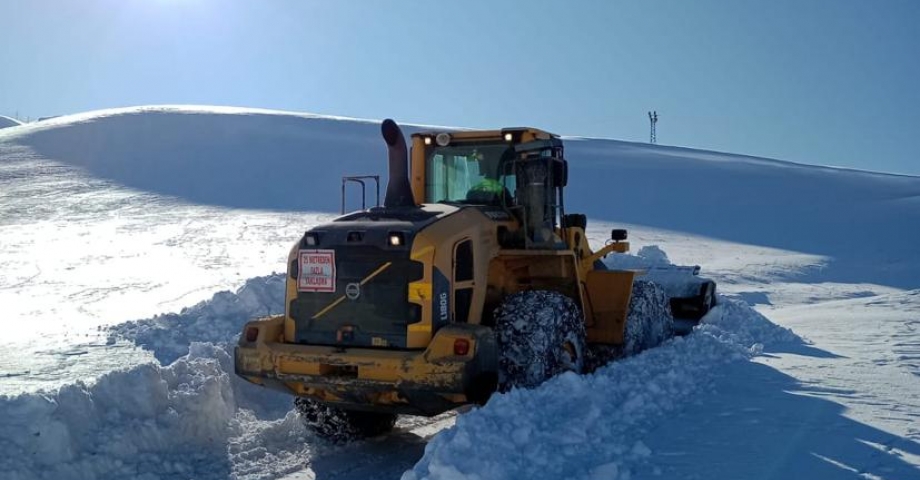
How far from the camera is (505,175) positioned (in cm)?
738

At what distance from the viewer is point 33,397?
5.81 m

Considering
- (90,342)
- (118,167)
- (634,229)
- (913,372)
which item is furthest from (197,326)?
(118,167)

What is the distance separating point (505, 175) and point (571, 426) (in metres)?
2.84

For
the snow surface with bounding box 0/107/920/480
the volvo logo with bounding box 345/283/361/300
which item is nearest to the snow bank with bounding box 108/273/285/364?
the snow surface with bounding box 0/107/920/480

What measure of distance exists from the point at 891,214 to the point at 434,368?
27755mm

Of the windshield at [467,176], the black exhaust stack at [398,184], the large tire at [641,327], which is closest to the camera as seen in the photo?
A: the black exhaust stack at [398,184]

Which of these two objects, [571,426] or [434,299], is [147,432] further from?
[571,426]

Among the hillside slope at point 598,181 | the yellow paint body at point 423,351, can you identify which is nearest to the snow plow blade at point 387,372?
the yellow paint body at point 423,351

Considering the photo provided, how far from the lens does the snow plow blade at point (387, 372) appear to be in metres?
5.50

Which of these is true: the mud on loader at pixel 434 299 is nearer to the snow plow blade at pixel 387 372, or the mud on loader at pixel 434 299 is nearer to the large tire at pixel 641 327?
the snow plow blade at pixel 387 372

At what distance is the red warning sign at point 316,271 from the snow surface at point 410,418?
130cm

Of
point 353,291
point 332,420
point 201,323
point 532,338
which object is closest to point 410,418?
point 332,420

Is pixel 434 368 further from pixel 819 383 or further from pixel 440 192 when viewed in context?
pixel 819 383

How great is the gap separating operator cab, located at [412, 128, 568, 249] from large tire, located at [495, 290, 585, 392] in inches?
24.9
